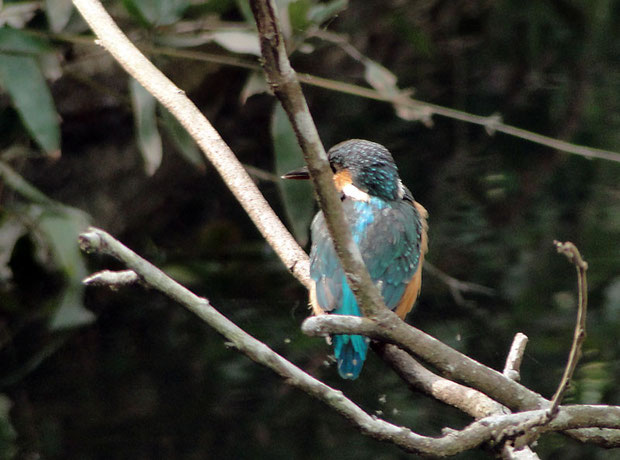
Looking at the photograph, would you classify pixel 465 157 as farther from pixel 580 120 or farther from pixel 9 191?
pixel 9 191

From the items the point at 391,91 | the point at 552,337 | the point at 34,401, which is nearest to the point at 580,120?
the point at 552,337

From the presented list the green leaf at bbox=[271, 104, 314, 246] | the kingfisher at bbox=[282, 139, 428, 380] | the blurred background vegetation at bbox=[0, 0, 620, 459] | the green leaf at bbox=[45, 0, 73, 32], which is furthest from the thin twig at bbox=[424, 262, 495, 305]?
the green leaf at bbox=[45, 0, 73, 32]

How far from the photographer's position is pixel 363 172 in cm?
249

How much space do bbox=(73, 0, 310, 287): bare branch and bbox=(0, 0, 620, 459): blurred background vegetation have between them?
0.63 m

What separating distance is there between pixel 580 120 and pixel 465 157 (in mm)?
564

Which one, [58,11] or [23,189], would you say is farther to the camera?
[23,189]

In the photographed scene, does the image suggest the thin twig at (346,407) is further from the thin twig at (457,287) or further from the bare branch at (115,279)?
the thin twig at (457,287)

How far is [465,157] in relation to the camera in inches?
162

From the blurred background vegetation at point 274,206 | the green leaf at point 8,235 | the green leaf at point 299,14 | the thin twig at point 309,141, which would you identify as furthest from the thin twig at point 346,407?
the green leaf at point 8,235

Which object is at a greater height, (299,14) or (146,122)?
(299,14)

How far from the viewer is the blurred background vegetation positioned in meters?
2.86

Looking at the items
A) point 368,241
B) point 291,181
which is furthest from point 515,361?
point 291,181

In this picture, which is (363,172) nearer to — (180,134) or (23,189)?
(180,134)

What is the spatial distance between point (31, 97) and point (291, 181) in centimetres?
85
